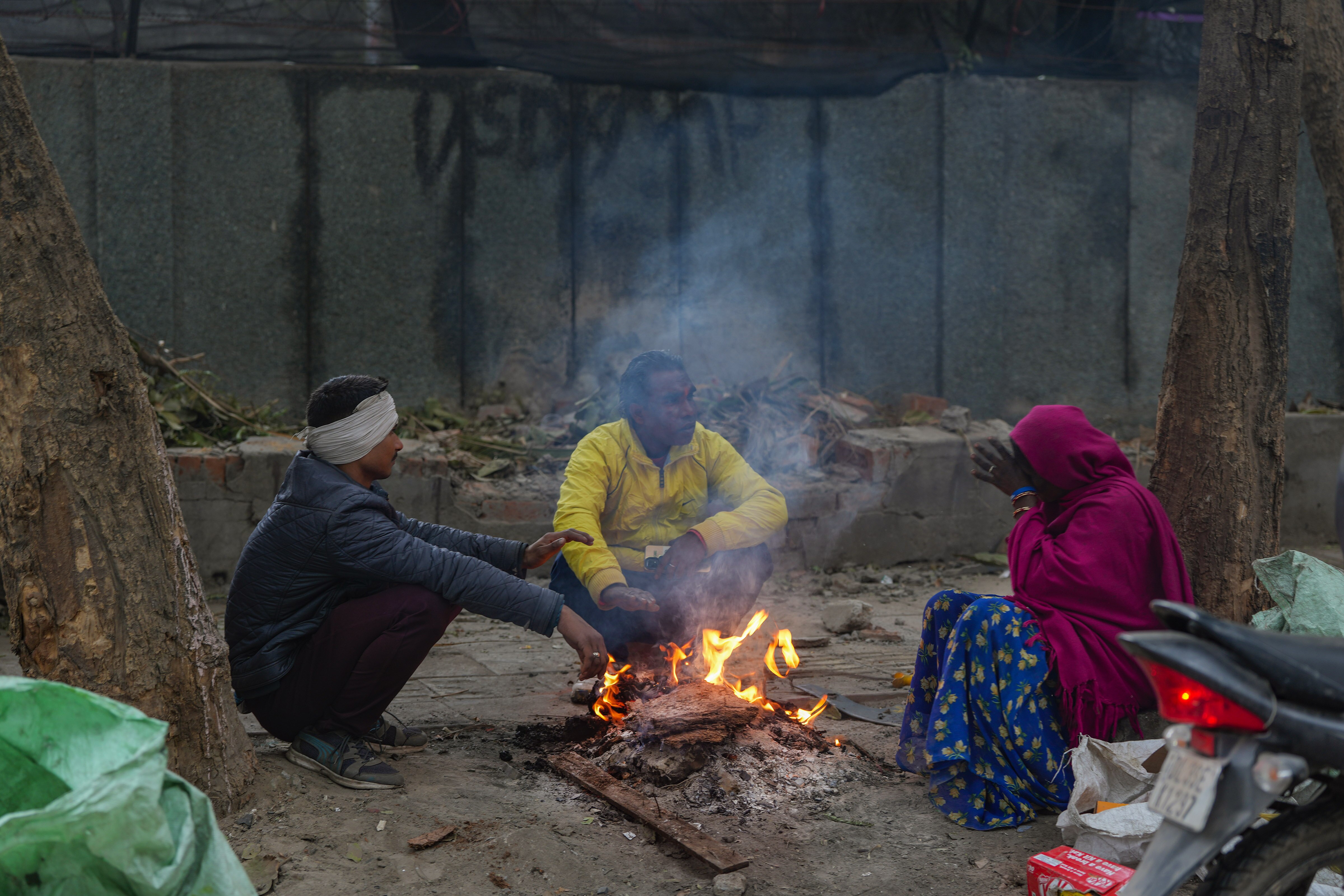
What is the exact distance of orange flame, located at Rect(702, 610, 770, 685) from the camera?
438cm

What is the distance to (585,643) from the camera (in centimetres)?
334

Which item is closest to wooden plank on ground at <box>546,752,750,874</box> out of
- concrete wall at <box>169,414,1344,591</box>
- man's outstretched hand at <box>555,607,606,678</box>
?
man's outstretched hand at <box>555,607,606,678</box>

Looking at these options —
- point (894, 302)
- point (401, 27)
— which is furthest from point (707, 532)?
point (401, 27)

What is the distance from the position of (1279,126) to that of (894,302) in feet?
15.2

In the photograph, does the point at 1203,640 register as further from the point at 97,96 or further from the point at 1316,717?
the point at 97,96

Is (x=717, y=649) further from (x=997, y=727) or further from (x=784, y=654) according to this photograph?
(x=997, y=727)

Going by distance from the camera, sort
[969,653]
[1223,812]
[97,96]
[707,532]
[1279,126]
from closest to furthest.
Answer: [1223,812]
[969,653]
[1279,126]
[707,532]
[97,96]

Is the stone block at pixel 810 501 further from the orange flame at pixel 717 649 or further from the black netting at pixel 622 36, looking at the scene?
the black netting at pixel 622 36

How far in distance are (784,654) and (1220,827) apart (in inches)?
125

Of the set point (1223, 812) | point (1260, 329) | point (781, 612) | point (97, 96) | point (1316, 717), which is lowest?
point (781, 612)

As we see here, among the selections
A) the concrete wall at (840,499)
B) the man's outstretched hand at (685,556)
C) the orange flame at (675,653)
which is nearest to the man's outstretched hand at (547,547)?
the man's outstretched hand at (685,556)

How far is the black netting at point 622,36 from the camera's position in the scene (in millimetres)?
7402

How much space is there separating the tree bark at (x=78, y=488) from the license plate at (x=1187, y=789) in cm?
242

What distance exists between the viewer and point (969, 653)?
334cm
